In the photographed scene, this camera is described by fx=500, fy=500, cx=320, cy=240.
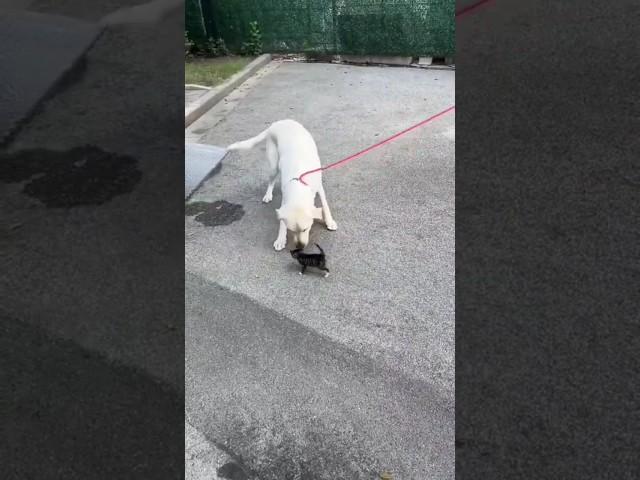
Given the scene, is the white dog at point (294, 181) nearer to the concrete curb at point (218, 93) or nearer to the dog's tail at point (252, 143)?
the dog's tail at point (252, 143)

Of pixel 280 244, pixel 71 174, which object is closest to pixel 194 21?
pixel 71 174

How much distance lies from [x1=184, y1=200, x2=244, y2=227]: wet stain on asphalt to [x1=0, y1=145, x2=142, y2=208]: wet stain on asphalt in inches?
21.1

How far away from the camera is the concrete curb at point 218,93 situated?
6.65 meters

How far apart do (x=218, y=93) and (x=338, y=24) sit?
9.01 ft

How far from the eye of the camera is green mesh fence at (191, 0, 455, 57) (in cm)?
819

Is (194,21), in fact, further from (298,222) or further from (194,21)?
(298,222)

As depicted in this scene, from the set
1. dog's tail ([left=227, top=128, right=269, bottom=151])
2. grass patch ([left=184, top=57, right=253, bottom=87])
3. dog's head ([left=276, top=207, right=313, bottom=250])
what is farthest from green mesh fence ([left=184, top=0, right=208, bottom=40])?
dog's head ([left=276, top=207, right=313, bottom=250])

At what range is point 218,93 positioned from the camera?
24.2 feet
